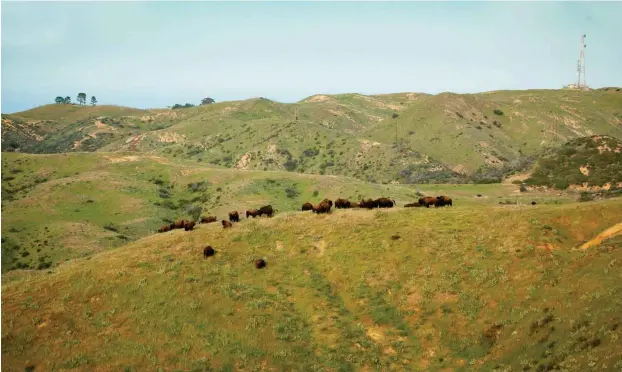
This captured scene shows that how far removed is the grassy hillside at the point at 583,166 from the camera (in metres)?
98.0

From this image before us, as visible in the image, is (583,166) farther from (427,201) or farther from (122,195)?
(122,195)

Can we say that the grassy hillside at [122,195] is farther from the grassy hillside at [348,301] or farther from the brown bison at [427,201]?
the grassy hillside at [348,301]

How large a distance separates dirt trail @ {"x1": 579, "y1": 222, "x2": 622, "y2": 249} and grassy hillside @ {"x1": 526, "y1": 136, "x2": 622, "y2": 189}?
62799 millimetres

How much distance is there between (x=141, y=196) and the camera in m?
116

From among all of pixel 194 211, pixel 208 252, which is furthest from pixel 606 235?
pixel 194 211

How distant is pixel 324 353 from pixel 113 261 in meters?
21.1

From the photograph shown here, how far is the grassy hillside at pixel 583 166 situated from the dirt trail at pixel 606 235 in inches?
2472

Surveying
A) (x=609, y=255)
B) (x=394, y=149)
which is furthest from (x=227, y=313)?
(x=394, y=149)

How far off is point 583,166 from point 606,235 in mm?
79681

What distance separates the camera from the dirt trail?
35562 mm

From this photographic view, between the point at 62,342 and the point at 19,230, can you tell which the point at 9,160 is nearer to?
the point at 19,230

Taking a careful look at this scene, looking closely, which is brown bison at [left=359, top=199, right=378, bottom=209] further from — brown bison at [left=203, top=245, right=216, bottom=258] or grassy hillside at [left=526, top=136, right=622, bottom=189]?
grassy hillside at [left=526, top=136, right=622, bottom=189]

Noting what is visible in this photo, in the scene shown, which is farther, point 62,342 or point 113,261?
point 113,261

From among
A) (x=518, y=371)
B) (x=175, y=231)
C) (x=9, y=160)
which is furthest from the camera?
(x=9, y=160)
